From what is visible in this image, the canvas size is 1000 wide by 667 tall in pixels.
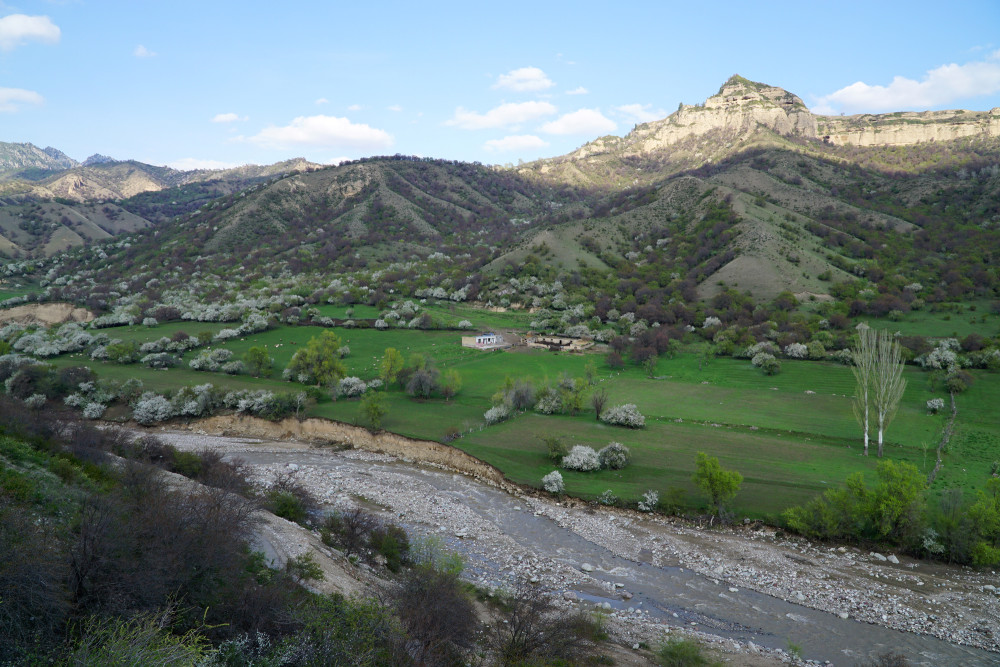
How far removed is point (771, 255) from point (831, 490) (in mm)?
66485

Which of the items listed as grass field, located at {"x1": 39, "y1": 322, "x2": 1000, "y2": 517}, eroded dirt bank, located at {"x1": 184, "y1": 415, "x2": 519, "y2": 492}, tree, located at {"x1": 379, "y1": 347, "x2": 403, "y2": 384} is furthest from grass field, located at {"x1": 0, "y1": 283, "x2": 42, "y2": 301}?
tree, located at {"x1": 379, "y1": 347, "x2": 403, "y2": 384}

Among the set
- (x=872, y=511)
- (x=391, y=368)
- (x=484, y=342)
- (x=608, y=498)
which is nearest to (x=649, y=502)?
(x=608, y=498)

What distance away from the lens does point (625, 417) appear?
41.2m

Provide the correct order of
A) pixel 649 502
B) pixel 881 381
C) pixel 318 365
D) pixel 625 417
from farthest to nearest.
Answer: pixel 318 365
pixel 625 417
pixel 881 381
pixel 649 502

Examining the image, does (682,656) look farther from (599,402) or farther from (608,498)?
(599,402)

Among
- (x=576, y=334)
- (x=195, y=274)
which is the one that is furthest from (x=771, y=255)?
(x=195, y=274)

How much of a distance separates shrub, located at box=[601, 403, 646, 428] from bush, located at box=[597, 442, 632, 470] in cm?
543

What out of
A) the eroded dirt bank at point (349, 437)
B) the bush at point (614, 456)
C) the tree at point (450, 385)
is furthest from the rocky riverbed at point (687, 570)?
the tree at point (450, 385)

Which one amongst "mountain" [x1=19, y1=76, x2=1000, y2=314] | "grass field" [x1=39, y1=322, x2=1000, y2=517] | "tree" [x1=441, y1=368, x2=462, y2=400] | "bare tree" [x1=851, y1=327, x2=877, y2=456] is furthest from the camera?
"mountain" [x1=19, y1=76, x2=1000, y2=314]

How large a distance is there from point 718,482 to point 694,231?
86733 mm

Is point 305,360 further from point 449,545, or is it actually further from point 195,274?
Answer: point 195,274

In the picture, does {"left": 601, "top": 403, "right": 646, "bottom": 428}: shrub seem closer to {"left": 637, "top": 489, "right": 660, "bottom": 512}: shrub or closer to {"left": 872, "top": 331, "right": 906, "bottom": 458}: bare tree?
{"left": 637, "top": 489, "right": 660, "bottom": 512}: shrub

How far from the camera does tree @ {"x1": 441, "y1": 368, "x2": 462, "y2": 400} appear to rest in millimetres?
50625

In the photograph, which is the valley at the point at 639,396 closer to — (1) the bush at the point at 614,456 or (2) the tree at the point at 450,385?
(1) the bush at the point at 614,456
